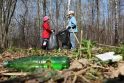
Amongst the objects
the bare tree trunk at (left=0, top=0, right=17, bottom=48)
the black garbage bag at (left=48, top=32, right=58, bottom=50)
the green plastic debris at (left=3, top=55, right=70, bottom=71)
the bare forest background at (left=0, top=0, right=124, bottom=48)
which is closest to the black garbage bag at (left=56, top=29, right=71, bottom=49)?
the black garbage bag at (left=48, top=32, right=58, bottom=50)

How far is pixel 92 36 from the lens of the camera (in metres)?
41.3

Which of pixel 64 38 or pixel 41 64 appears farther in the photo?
pixel 64 38

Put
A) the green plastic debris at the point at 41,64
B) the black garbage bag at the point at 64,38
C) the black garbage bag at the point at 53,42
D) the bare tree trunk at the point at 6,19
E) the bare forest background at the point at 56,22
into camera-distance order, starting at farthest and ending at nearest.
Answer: the bare forest background at the point at 56,22 → the bare tree trunk at the point at 6,19 → the black garbage bag at the point at 64,38 → the black garbage bag at the point at 53,42 → the green plastic debris at the point at 41,64

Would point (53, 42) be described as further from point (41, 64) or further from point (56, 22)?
point (56, 22)

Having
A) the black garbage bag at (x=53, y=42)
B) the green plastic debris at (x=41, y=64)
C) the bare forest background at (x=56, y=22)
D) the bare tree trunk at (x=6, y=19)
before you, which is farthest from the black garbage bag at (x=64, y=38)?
the bare forest background at (x=56, y=22)

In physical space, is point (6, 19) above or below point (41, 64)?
above

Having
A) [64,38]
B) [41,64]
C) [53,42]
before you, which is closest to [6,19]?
[64,38]

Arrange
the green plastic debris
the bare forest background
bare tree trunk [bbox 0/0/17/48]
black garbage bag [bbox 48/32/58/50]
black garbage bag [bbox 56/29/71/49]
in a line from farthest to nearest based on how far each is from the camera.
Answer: the bare forest background → bare tree trunk [bbox 0/0/17/48] → black garbage bag [bbox 56/29/71/49] → black garbage bag [bbox 48/32/58/50] → the green plastic debris

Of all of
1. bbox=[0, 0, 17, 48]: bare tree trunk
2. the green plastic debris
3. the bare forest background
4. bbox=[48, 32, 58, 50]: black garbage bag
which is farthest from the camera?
the bare forest background

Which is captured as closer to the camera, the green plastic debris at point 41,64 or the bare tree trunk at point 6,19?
the green plastic debris at point 41,64

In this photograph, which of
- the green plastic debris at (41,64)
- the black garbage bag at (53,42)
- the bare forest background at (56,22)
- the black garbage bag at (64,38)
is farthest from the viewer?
the bare forest background at (56,22)

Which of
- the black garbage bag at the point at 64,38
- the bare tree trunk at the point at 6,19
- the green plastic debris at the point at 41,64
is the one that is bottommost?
the green plastic debris at the point at 41,64

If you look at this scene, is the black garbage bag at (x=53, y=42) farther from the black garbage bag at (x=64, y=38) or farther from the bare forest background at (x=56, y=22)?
the bare forest background at (x=56, y=22)

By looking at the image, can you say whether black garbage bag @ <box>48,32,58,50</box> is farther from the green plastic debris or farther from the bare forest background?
the bare forest background
